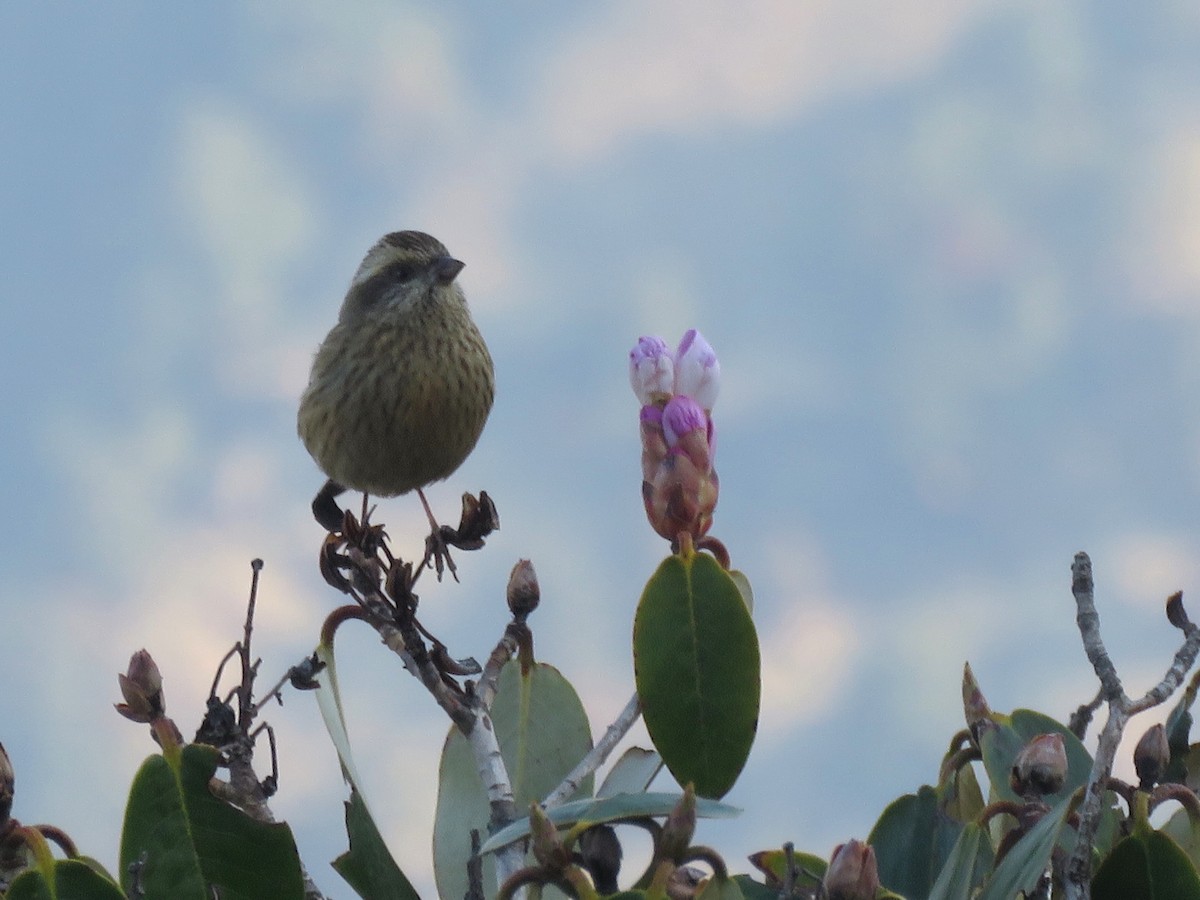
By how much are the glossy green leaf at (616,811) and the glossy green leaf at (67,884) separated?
645mm

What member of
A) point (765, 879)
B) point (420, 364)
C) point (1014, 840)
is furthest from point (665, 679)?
point (420, 364)

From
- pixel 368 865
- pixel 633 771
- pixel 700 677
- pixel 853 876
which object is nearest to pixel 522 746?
pixel 633 771

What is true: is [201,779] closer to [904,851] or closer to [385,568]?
[385,568]

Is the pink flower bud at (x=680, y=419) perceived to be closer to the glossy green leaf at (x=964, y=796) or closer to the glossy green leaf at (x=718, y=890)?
the glossy green leaf at (x=964, y=796)

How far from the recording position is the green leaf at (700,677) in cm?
262

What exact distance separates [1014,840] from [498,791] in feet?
3.09

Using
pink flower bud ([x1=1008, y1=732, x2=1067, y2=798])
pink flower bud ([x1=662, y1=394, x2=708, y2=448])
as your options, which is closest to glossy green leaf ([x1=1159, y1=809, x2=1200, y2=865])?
pink flower bud ([x1=1008, y1=732, x2=1067, y2=798])

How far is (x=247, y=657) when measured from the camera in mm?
2875

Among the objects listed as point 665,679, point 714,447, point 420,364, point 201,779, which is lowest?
point 201,779

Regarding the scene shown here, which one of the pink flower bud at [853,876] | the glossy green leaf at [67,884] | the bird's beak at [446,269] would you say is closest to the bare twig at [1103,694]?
the pink flower bud at [853,876]

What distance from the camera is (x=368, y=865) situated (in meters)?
2.75

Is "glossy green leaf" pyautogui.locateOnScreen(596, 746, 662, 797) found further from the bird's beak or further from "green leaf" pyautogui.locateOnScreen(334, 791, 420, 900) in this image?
the bird's beak

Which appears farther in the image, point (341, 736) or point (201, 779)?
point (341, 736)

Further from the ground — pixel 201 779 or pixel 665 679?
pixel 665 679
